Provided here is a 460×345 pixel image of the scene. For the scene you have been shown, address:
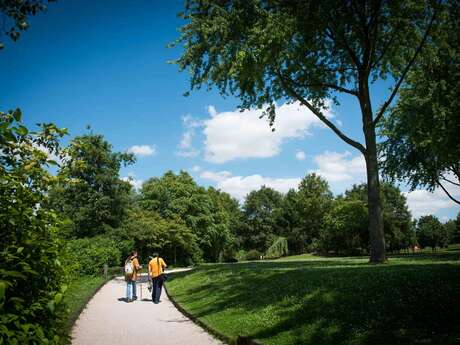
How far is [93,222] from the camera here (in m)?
50.6

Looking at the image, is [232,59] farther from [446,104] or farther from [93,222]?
[93,222]

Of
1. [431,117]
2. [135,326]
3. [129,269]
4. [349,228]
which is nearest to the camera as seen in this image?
[135,326]

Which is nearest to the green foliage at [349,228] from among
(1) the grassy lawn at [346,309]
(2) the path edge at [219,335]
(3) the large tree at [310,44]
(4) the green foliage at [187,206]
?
(4) the green foliage at [187,206]

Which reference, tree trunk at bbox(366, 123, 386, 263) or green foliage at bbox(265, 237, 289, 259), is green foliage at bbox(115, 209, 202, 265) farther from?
tree trunk at bbox(366, 123, 386, 263)

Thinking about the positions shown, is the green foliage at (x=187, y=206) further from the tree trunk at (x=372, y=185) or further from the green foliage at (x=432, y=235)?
the green foliage at (x=432, y=235)

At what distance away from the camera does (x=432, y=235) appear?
297ft

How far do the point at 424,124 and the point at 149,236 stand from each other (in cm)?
3342

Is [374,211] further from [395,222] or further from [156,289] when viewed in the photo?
[395,222]

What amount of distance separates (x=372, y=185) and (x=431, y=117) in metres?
9.85

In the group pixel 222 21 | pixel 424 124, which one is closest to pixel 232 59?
pixel 222 21

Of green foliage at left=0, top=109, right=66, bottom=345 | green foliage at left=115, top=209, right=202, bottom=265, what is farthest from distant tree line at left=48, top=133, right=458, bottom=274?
green foliage at left=0, top=109, right=66, bottom=345

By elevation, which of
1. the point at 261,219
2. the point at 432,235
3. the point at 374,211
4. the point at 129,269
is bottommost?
the point at 432,235

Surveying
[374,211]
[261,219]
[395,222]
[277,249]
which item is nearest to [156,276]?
[374,211]

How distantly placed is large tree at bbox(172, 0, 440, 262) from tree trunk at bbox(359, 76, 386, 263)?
4cm
